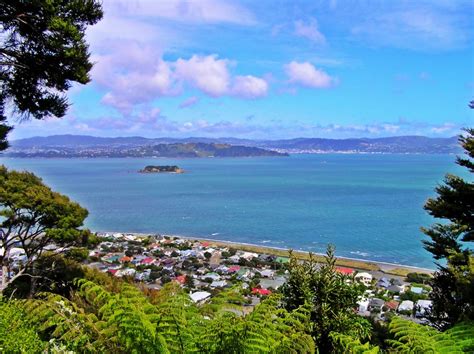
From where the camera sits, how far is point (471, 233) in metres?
10.4

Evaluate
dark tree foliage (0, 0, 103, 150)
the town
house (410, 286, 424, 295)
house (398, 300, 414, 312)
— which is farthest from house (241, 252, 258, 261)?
dark tree foliage (0, 0, 103, 150)

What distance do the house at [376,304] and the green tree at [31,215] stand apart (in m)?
13.8

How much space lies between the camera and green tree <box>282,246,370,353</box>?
3867 mm

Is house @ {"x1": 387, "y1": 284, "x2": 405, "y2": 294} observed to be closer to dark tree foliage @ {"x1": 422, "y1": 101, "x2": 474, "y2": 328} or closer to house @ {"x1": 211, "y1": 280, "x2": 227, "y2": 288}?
house @ {"x1": 211, "y1": 280, "x2": 227, "y2": 288}

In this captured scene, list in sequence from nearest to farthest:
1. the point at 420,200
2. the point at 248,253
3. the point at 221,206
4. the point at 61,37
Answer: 1. the point at 61,37
2. the point at 248,253
3. the point at 221,206
4. the point at 420,200

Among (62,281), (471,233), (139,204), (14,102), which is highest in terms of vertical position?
(14,102)

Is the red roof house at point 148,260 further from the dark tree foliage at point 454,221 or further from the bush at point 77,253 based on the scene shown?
the dark tree foliage at point 454,221

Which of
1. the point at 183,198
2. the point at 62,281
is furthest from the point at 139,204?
the point at 62,281

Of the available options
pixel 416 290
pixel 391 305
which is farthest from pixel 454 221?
pixel 416 290

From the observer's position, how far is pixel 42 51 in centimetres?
603

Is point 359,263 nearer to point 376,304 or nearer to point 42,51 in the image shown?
point 376,304

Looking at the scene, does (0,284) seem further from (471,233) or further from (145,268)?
(145,268)

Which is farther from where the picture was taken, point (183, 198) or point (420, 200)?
point (183, 198)

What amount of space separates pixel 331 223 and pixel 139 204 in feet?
86.5
